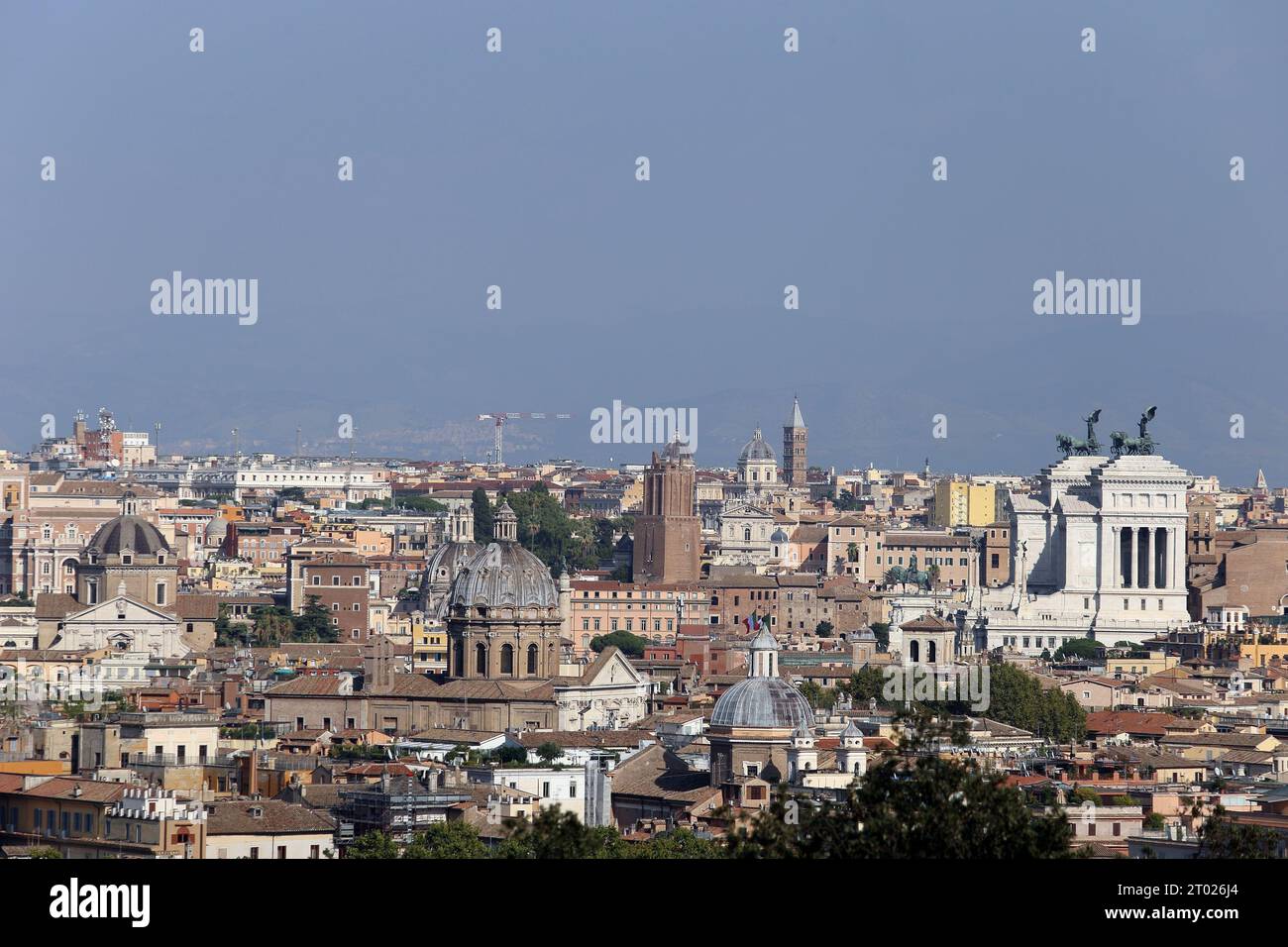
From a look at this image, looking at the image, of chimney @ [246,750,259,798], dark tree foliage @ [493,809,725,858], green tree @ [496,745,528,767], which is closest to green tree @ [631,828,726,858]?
dark tree foliage @ [493,809,725,858]

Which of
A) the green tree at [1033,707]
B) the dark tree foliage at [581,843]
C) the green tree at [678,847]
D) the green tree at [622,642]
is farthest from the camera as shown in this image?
the green tree at [622,642]

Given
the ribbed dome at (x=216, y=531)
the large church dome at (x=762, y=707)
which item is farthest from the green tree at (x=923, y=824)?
the ribbed dome at (x=216, y=531)

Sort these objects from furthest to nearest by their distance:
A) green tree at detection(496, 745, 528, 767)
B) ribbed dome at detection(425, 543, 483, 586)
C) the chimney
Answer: ribbed dome at detection(425, 543, 483, 586)
green tree at detection(496, 745, 528, 767)
the chimney

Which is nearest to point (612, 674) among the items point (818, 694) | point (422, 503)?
point (818, 694)

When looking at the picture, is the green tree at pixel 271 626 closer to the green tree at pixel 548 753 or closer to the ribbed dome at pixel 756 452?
the green tree at pixel 548 753

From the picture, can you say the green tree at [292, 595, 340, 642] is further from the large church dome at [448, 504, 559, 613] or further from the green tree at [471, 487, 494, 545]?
the green tree at [471, 487, 494, 545]
